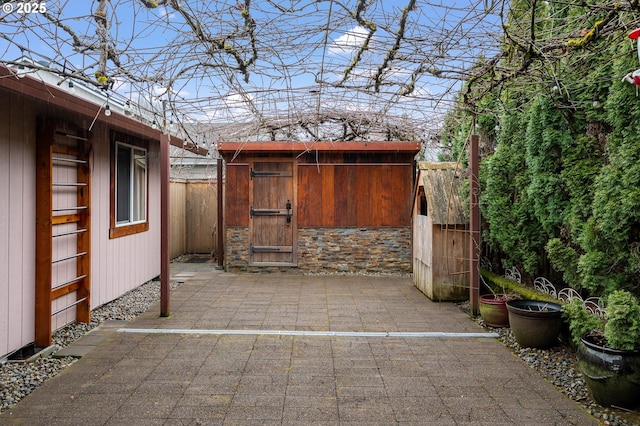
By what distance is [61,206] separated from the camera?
467cm

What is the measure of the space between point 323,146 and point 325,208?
119 centimetres

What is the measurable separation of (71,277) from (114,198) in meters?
1.35

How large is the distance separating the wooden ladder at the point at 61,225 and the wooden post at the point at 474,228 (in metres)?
4.38

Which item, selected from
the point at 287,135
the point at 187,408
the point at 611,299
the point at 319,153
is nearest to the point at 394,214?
the point at 319,153

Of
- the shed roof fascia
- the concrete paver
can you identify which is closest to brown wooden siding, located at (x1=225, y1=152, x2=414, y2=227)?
the shed roof fascia

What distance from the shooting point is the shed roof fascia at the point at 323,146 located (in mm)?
8227

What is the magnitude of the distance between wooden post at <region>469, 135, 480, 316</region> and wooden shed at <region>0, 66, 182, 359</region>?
12.0 ft

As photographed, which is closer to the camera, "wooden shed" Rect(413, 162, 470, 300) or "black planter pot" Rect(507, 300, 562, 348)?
"black planter pot" Rect(507, 300, 562, 348)

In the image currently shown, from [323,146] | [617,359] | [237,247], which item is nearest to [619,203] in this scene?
[617,359]

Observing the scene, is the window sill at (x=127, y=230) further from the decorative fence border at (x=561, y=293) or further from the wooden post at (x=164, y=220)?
the decorative fence border at (x=561, y=293)

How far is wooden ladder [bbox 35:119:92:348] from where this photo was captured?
4.07m

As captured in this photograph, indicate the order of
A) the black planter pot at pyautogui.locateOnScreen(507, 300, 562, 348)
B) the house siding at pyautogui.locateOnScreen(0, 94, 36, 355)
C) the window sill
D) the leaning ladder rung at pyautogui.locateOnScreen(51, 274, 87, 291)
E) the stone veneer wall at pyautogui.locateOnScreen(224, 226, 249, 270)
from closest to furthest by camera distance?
the house siding at pyautogui.locateOnScreen(0, 94, 36, 355) → the black planter pot at pyautogui.locateOnScreen(507, 300, 562, 348) → the leaning ladder rung at pyautogui.locateOnScreen(51, 274, 87, 291) → the window sill → the stone veneer wall at pyautogui.locateOnScreen(224, 226, 249, 270)

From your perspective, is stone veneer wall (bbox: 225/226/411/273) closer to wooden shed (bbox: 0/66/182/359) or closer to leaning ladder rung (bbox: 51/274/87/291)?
wooden shed (bbox: 0/66/182/359)

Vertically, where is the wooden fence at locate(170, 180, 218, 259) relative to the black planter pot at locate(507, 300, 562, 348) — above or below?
above
